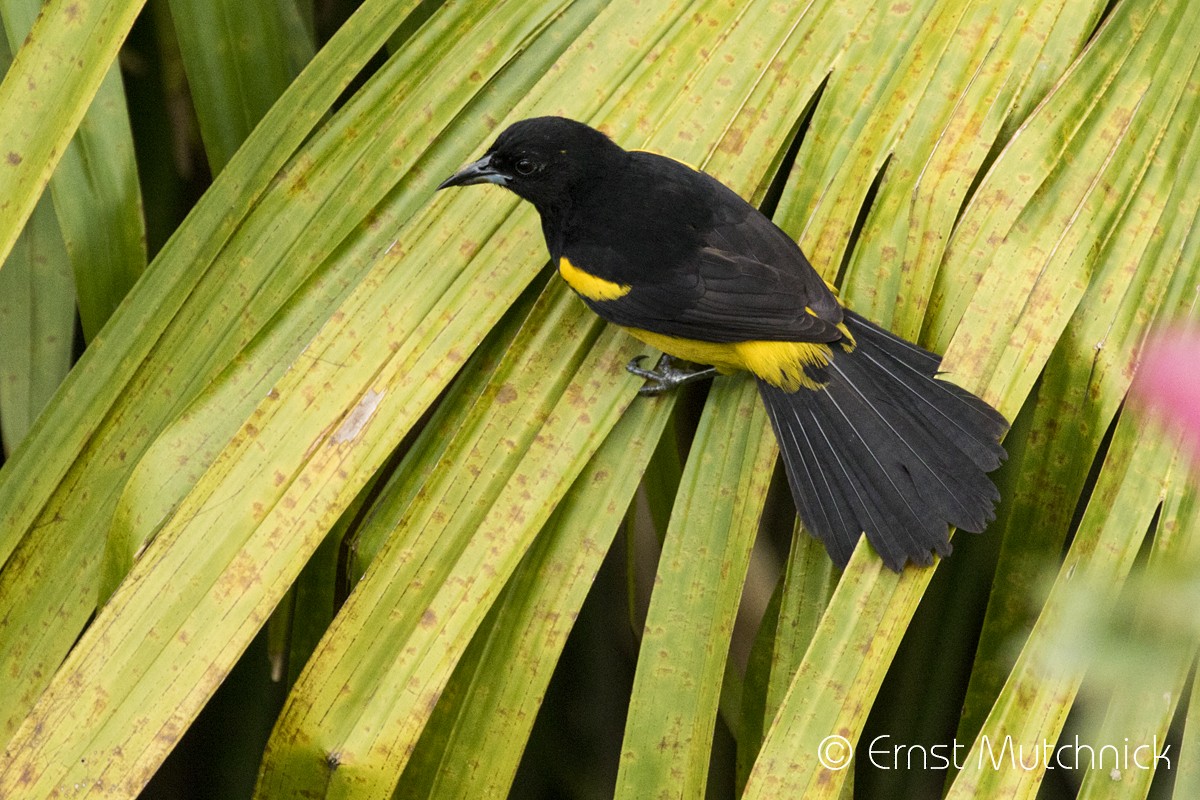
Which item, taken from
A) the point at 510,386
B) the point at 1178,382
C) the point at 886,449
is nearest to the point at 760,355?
the point at 886,449

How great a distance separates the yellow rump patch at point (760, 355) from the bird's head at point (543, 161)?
347 millimetres

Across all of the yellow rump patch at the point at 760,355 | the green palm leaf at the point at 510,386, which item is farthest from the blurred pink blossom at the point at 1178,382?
the yellow rump patch at the point at 760,355

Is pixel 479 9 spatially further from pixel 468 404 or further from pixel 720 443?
pixel 720 443

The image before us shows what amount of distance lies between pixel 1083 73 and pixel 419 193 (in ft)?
4.31

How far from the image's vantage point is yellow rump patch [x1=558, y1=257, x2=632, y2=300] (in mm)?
1951

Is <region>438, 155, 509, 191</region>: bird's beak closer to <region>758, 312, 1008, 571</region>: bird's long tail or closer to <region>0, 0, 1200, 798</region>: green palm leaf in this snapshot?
<region>0, 0, 1200, 798</region>: green palm leaf

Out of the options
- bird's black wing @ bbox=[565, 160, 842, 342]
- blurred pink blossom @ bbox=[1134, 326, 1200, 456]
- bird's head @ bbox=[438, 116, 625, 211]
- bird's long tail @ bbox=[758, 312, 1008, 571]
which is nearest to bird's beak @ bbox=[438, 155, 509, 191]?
bird's head @ bbox=[438, 116, 625, 211]

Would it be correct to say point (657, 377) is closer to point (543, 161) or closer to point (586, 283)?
point (586, 283)

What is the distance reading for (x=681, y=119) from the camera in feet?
6.73

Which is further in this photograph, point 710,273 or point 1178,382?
point 710,273

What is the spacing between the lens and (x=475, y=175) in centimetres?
197

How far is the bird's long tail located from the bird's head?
597mm

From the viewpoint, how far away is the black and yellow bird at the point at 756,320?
1.84 m

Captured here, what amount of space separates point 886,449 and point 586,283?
2.15ft
